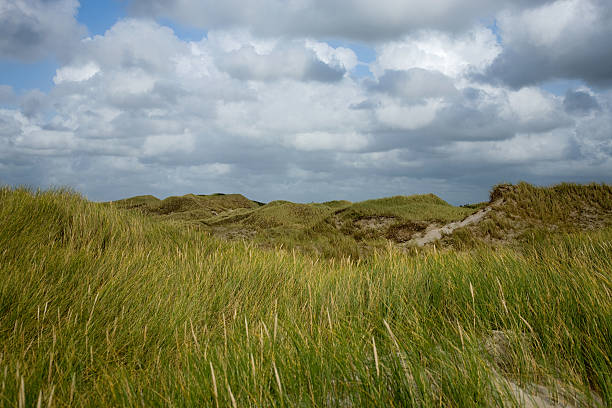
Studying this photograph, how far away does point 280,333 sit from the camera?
2600 mm

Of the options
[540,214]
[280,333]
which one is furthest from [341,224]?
[280,333]

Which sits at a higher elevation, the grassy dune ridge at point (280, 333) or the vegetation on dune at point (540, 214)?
the vegetation on dune at point (540, 214)

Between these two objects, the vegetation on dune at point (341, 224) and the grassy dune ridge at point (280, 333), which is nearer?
the grassy dune ridge at point (280, 333)

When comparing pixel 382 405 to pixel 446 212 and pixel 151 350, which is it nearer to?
pixel 151 350

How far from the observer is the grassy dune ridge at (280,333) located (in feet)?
5.85

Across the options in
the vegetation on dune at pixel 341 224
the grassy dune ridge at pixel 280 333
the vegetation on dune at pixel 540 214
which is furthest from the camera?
the vegetation on dune at pixel 341 224

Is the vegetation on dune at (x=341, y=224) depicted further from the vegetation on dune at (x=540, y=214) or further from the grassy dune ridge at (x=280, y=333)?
the grassy dune ridge at (x=280, y=333)

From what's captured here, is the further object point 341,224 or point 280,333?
point 341,224

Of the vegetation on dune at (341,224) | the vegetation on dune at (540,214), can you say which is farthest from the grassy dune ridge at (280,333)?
the vegetation on dune at (341,224)

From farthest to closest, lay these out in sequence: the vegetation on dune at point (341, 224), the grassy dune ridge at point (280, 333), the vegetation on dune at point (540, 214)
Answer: the vegetation on dune at point (341, 224)
the vegetation on dune at point (540, 214)
the grassy dune ridge at point (280, 333)

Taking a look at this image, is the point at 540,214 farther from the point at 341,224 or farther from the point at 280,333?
the point at 280,333

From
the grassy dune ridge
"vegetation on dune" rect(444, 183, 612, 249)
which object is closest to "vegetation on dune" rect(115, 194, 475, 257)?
"vegetation on dune" rect(444, 183, 612, 249)

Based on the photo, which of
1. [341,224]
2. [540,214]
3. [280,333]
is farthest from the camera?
[341,224]

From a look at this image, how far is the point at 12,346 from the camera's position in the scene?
7.99ft
